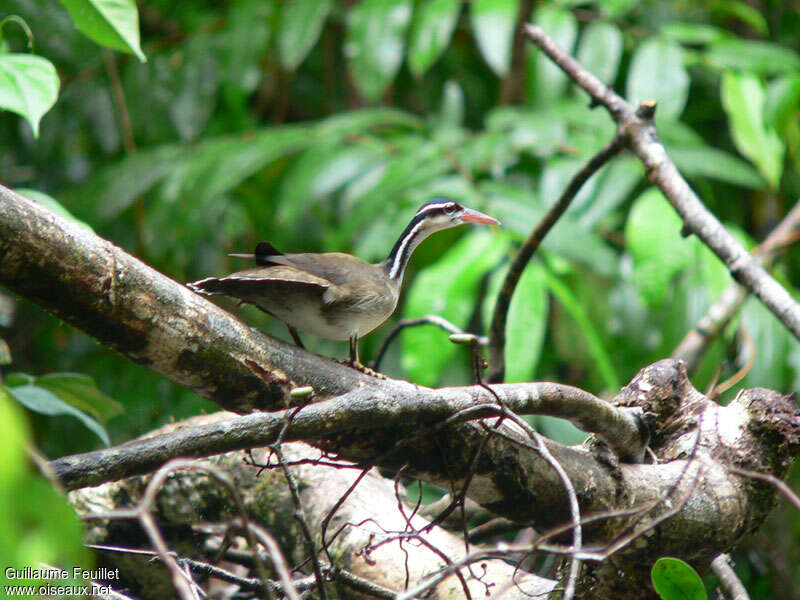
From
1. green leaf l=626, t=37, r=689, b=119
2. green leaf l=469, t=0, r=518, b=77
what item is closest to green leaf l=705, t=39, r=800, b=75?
green leaf l=626, t=37, r=689, b=119

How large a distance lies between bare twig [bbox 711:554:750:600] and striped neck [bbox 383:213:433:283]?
1.31m

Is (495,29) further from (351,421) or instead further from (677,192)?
(351,421)

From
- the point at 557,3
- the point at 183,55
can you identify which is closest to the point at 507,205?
the point at 557,3

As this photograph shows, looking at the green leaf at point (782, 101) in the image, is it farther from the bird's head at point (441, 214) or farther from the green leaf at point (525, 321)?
the bird's head at point (441, 214)

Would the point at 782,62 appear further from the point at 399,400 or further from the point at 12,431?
the point at 12,431

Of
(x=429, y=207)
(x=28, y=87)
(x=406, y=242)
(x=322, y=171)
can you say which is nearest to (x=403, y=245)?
(x=406, y=242)

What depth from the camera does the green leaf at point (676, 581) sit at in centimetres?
162

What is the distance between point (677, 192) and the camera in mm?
2414

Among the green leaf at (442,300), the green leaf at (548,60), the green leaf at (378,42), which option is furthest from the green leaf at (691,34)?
the green leaf at (442,300)

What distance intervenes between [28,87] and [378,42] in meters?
2.31

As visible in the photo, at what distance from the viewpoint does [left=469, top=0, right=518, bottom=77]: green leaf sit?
3.59m

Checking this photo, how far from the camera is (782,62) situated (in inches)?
145

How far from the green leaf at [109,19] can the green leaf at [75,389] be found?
0.97 metres

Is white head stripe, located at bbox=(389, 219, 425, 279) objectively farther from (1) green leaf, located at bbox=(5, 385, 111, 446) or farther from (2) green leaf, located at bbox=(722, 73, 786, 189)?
(2) green leaf, located at bbox=(722, 73, 786, 189)
